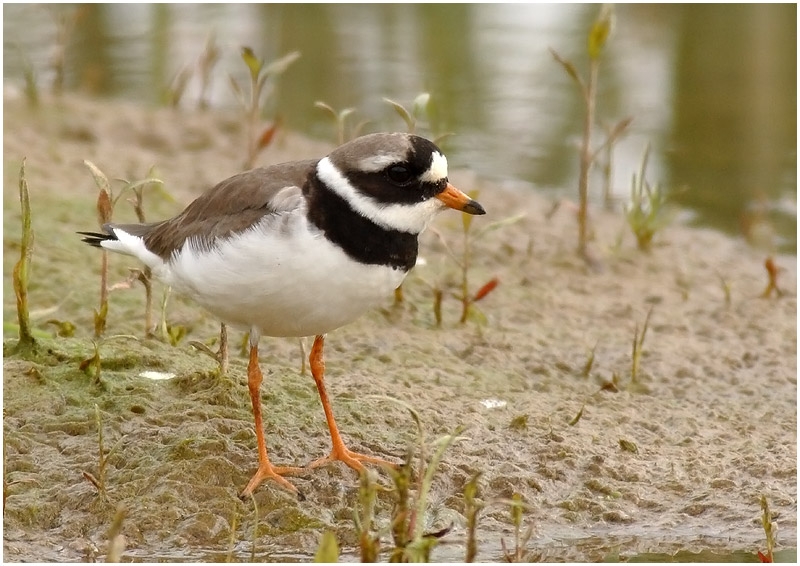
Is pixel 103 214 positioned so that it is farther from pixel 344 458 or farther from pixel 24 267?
pixel 344 458

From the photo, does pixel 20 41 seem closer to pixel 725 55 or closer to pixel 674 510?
pixel 725 55

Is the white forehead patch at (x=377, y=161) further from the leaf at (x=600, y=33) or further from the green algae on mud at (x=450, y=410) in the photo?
the leaf at (x=600, y=33)

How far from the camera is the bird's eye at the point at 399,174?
437cm

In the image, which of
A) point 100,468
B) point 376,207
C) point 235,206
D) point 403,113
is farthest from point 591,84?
point 100,468

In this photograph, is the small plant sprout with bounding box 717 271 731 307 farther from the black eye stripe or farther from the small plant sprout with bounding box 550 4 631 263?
the black eye stripe

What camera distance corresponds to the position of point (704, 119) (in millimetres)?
10305

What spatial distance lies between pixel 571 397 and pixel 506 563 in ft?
4.69

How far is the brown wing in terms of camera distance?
437cm

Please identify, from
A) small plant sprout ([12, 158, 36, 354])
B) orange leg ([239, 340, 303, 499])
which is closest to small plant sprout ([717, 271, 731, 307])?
orange leg ([239, 340, 303, 499])

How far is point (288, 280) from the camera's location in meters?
4.20

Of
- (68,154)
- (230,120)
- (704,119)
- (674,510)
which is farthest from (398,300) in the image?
(704,119)

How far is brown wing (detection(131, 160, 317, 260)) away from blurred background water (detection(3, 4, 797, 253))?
447 cm

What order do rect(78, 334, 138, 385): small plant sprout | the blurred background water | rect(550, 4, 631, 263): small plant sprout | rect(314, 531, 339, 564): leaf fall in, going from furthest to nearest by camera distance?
the blurred background water < rect(550, 4, 631, 263): small plant sprout < rect(78, 334, 138, 385): small plant sprout < rect(314, 531, 339, 564): leaf

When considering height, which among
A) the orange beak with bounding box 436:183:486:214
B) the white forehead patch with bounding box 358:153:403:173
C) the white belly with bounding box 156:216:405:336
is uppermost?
the white forehead patch with bounding box 358:153:403:173
